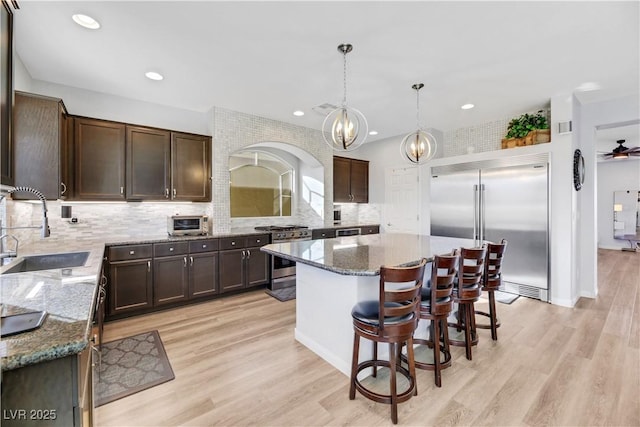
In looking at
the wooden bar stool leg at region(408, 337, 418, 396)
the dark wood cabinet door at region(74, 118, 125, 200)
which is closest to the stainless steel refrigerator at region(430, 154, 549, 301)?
the wooden bar stool leg at region(408, 337, 418, 396)

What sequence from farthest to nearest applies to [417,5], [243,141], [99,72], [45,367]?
[243,141]
[99,72]
[417,5]
[45,367]

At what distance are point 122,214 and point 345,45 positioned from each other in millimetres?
3529

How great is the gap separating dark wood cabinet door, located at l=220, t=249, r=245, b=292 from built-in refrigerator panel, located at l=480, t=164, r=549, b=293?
12.6ft

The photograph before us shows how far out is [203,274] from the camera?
390cm

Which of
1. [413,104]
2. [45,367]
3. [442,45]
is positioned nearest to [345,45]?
[442,45]

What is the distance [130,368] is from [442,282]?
2.60m

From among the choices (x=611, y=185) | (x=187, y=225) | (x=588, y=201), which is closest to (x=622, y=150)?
(x=611, y=185)

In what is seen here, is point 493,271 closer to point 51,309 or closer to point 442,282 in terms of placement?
point 442,282

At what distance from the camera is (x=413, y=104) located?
13.8 ft

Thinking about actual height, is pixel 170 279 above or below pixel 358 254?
below

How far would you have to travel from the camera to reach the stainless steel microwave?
12.7 ft

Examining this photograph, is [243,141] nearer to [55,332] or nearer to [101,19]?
[101,19]

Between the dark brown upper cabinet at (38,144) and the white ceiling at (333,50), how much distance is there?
52cm

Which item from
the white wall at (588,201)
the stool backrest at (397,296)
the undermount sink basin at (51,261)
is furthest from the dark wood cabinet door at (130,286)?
the white wall at (588,201)
